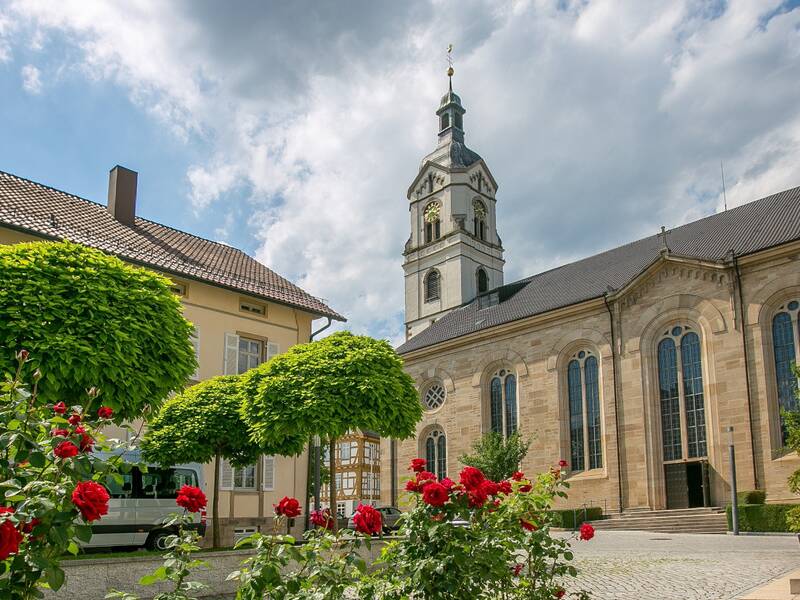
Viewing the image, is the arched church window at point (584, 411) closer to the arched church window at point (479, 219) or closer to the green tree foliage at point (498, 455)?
Result: the green tree foliage at point (498, 455)

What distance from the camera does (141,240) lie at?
2378 cm

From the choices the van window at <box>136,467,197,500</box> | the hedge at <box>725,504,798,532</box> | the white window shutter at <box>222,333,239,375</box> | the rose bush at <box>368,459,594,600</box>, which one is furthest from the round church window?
the rose bush at <box>368,459,594,600</box>

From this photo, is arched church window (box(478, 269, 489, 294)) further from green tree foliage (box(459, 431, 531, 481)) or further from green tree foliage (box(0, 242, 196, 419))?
green tree foliage (box(0, 242, 196, 419))

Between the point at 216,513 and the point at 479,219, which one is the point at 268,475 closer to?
the point at 216,513

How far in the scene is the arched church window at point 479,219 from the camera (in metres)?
58.1

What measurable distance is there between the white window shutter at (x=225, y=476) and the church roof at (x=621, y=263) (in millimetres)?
20685

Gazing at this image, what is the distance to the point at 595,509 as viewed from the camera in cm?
3309

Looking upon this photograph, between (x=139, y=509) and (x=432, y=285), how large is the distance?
41.2 meters

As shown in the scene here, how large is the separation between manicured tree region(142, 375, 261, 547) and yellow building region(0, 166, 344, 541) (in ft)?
15.0

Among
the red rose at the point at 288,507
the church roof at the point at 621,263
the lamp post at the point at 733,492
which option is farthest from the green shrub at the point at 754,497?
the red rose at the point at 288,507

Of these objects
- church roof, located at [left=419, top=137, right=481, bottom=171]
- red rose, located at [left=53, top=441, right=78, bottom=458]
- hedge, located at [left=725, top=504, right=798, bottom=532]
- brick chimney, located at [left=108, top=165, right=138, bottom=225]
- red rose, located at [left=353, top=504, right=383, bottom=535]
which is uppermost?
church roof, located at [left=419, top=137, right=481, bottom=171]

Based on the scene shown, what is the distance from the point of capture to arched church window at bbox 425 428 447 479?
4344cm

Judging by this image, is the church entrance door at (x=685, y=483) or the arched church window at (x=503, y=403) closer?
the church entrance door at (x=685, y=483)

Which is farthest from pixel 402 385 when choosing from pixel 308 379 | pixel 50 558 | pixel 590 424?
pixel 590 424
